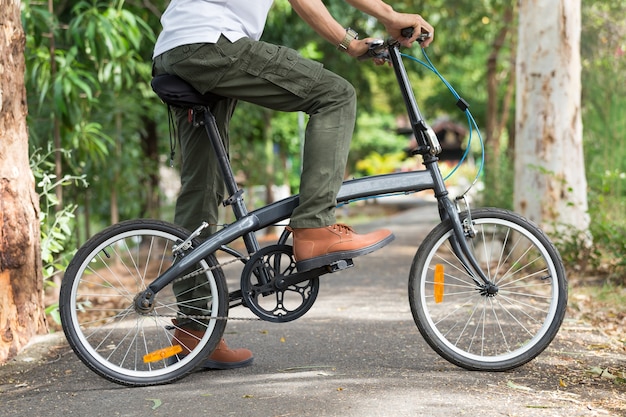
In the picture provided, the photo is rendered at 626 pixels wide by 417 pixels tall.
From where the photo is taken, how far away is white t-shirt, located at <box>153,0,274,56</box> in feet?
11.7

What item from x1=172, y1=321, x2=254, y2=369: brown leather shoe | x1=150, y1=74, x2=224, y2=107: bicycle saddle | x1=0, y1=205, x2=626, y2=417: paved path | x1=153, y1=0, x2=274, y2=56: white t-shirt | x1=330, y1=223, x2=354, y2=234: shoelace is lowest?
x1=0, y1=205, x2=626, y2=417: paved path


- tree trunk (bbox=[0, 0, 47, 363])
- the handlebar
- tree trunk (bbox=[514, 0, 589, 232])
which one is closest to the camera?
the handlebar

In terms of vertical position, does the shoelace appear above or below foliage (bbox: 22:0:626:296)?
below

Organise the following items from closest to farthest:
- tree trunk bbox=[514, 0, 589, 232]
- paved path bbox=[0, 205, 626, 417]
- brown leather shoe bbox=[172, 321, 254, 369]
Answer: paved path bbox=[0, 205, 626, 417] → brown leather shoe bbox=[172, 321, 254, 369] → tree trunk bbox=[514, 0, 589, 232]

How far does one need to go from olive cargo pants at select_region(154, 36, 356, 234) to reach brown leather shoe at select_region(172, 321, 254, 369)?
73 cm

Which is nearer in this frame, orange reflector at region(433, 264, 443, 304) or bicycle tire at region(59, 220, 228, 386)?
bicycle tire at region(59, 220, 228, 386)

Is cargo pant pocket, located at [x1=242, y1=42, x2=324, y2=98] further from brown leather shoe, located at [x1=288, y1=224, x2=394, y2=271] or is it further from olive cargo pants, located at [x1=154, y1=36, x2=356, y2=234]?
brown leather shoe, located at [x1=288, y1=224, x2=394, y2=271]

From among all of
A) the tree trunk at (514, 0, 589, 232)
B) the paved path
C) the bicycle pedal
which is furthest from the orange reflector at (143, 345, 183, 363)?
the tree trunk at (514, 0, 589, 232)

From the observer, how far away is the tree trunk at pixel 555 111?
8297 mm

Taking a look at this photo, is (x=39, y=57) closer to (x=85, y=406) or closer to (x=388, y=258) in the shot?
(x=85, y=406)

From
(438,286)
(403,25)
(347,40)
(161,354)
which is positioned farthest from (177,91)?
(438,286)

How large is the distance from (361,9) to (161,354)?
1.70 metres

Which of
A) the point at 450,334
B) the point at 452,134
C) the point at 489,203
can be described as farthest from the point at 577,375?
the point at 452,134

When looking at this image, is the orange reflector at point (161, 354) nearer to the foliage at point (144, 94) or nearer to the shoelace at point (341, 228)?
the shoelace at point (341, 228)
